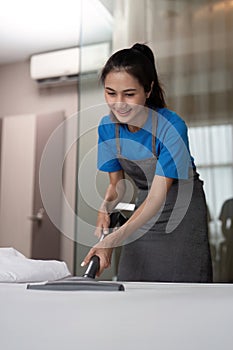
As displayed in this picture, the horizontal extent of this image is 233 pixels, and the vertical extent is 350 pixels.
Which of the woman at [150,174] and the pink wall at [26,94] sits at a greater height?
the pink wall at [26,94]

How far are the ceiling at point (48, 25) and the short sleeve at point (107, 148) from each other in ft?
3.79

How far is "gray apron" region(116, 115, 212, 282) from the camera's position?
4.98ft

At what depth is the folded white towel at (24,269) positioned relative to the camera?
3.22ft

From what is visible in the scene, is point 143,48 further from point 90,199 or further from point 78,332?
point 78,332

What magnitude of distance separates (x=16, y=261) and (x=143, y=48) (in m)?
0.76

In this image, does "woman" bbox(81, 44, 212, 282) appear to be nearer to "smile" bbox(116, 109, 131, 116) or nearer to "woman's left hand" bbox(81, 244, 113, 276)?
"smile" bbox(116, 109, 131, 116)

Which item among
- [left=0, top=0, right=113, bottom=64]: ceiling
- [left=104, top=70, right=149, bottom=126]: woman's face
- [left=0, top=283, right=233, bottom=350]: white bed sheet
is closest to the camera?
[left=0, top=283, right=233, bottom=350]: white bed sheet

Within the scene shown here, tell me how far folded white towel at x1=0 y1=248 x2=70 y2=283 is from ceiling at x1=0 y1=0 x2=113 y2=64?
1.66 metres

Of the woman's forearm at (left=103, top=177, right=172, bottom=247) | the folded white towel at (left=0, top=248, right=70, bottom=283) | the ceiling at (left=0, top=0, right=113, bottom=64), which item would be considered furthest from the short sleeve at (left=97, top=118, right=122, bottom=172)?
the ceiling at (left=0, top=0, right=113, bottom=64)

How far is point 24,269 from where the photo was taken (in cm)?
102

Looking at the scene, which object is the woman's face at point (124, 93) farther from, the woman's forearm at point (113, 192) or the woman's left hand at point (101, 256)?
the woman's left hand at point (101, 256)

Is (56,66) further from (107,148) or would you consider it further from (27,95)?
(107,148)

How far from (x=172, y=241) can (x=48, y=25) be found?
224 cm

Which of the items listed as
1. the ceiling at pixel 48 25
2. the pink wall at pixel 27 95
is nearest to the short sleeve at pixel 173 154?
the ceiling at pixel 48 25
